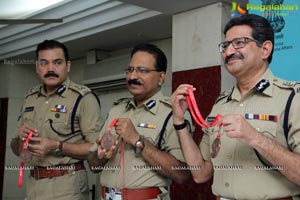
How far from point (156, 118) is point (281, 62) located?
85cm

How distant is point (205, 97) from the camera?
11.1 ft

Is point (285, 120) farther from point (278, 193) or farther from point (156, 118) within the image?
point (156, 118)

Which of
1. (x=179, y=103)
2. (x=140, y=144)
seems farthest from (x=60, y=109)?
(x=179, y=103)

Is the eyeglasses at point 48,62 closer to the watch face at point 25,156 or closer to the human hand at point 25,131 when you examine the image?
the human hand at point 25,131

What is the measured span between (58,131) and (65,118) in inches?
3.2

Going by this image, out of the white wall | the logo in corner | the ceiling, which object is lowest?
the white wall

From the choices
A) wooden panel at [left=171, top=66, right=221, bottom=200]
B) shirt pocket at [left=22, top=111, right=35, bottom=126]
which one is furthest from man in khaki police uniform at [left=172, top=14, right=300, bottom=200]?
wooden panel at [left=171, top=66, right=221, bottom=200]

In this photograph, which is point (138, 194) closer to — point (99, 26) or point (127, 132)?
point (127, 132)

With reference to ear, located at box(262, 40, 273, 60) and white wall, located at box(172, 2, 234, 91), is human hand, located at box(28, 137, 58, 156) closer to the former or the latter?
ear, located at box(262, 40, 273, 60)

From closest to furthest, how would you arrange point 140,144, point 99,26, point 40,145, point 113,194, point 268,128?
point 268,128 < point 140,144 < point 113,194 < point 40,145 < point 99,26

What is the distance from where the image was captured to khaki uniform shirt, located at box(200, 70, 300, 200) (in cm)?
143

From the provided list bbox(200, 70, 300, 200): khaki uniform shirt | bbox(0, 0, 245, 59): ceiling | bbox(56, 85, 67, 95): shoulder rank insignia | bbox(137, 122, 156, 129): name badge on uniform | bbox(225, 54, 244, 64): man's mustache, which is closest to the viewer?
bbox(200, 70, 300, 200): khaki uniform shirt

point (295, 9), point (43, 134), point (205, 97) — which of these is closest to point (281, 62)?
point (295, 9)

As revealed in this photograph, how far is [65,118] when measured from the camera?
7.64 feet
